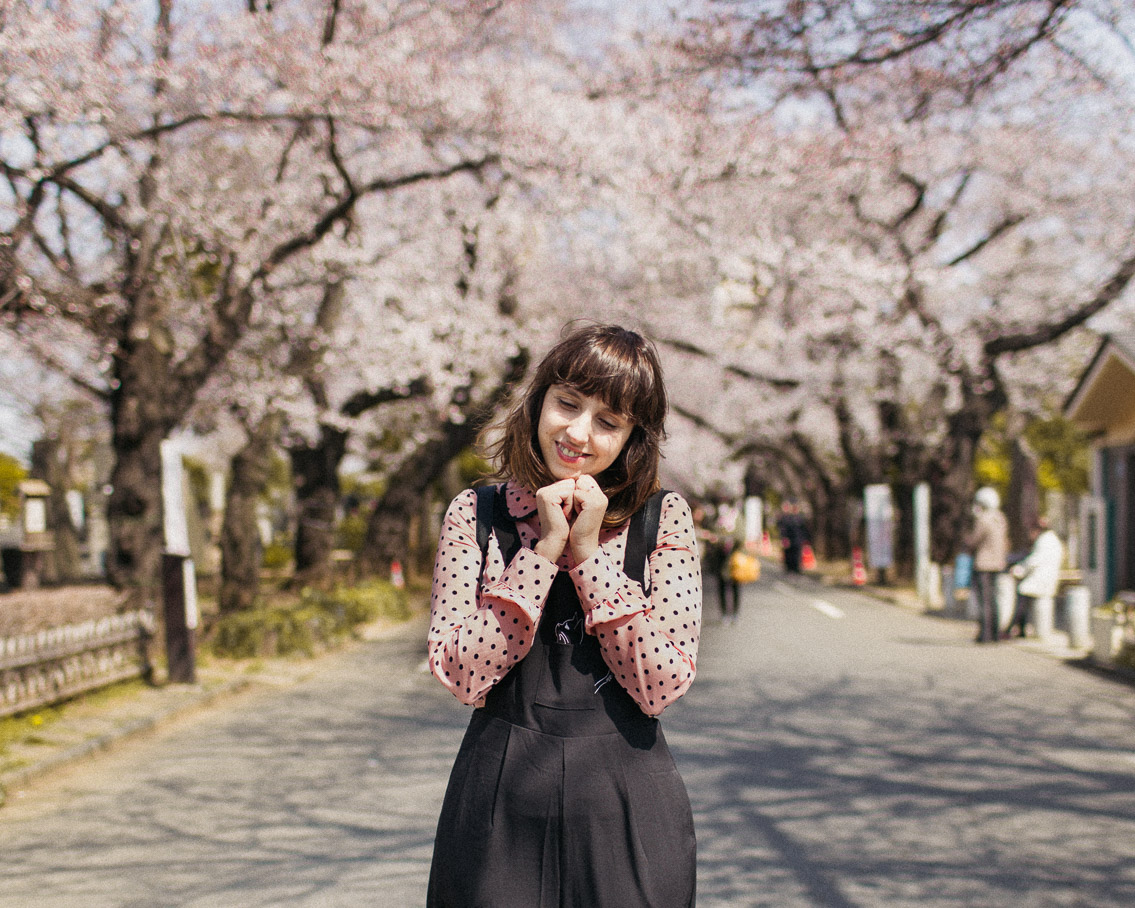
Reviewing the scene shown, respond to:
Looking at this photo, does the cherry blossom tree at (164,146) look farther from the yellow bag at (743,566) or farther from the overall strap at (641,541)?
the overall strap at (641,541)

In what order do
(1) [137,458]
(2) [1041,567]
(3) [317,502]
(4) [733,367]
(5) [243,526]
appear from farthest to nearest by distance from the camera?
(4) [733,367] → (3) [317,502] → (5) [243,526] → (2) [1041,567] → (1) [137,458]

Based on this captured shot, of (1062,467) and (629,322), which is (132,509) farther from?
(1062,467)

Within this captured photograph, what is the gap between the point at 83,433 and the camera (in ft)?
96.7

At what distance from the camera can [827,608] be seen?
19328 millimetres

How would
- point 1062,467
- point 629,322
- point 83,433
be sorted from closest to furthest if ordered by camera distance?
point 629,322 → point 83,433 → point 1062,467

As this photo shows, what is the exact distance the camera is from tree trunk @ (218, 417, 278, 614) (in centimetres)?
1517

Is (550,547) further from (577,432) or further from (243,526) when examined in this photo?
(243,526)

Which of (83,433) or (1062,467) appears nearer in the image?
(83,433)

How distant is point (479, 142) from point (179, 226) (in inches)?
155

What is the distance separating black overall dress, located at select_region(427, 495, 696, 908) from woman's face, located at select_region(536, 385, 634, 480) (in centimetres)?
22

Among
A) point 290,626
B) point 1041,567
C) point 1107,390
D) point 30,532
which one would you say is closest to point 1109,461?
point 1107,390

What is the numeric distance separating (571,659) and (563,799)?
26 centimetres

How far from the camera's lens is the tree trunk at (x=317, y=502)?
18156 mm

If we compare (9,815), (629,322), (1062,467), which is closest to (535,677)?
(629,322)
